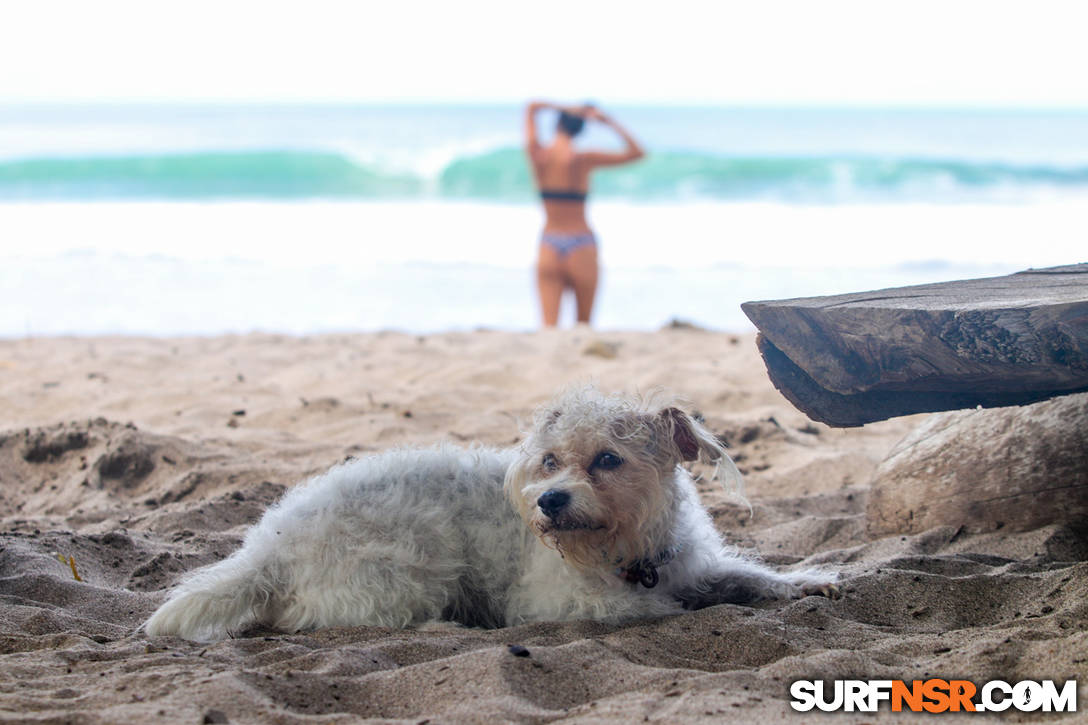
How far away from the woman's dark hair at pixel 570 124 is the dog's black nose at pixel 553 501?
8398mm

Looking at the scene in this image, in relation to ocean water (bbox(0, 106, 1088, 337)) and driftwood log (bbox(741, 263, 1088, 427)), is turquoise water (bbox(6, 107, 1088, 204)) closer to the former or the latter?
ocean water (bbox(0, 106, 1088, 337))

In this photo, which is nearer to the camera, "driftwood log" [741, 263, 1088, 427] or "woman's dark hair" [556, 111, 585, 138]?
"driftwood log" [741, 263, 1088, 427]

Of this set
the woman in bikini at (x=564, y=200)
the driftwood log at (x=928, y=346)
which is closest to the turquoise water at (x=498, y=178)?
the woman in bikini at (x=564, y=200)

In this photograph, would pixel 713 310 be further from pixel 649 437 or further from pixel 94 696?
pixel 94 696

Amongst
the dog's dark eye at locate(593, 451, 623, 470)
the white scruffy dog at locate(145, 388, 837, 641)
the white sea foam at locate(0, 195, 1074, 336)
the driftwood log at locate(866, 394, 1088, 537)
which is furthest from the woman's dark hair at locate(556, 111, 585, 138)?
the dog's dark eye at locate(593, 451, 623, 470)

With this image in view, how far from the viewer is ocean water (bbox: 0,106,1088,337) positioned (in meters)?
13.7

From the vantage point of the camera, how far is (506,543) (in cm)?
392

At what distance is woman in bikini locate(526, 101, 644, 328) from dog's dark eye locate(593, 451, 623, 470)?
7.88 meters

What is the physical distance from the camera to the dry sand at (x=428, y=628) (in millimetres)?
2896

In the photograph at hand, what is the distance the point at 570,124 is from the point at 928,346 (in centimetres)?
866

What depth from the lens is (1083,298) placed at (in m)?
2.83

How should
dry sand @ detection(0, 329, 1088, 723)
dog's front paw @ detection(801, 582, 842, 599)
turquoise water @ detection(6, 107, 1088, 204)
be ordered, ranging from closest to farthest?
dry sand @ detection(0, 329, 1088, 723)
dog's front paw @ detection(801, 582, 842, 599)
turquoise water @ detection(6, 107, 1088, 204)

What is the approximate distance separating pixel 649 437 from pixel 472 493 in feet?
2.55

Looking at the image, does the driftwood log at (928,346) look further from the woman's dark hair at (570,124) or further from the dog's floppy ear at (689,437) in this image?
the woman's dark hair at (570,124)
